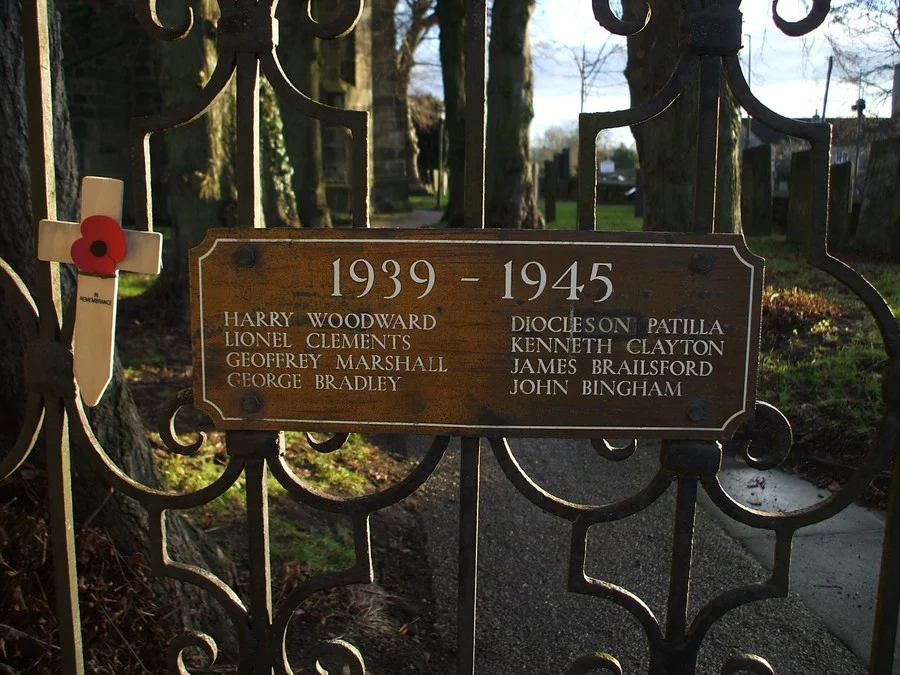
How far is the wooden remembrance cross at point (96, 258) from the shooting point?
1.66 meters

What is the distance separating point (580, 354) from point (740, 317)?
13.1 inches

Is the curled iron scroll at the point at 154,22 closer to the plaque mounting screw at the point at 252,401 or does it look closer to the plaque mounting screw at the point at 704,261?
the plaque mounting screw at the point at 252,401

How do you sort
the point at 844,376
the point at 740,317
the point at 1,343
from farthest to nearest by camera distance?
the point at 844,376
the point at 1,343
the point at 740,317

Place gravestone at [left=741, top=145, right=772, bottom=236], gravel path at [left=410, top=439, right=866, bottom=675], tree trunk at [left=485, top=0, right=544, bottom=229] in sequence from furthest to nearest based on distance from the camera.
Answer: tree trunk at [left=485, top=0, right=544, bottom=229]
gravestone at [left=741, top=145, right=772, bottom=236]
gravel path at [left=410, top=439, right=866, bottom=675]

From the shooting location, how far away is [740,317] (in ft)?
5.18

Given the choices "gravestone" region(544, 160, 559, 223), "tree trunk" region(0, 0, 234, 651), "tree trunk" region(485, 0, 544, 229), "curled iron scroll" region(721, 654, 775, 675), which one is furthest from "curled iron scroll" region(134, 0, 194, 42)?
"gravestone" region(544, 160, 559, 223)

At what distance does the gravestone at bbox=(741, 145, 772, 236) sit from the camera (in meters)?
12.3

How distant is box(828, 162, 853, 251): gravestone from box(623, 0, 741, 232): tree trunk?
395 cm

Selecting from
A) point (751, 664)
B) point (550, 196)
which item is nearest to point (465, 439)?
point (751, 664)

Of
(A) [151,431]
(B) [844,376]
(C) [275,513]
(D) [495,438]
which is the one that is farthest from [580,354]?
(B) [844,376]

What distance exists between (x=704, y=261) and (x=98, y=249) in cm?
127

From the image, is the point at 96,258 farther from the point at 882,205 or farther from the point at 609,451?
the point at 882,205

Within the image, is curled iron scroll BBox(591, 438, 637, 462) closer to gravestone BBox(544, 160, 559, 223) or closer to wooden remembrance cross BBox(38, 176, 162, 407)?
wooden remembrance cross BBox(38, 176, 162, 407)

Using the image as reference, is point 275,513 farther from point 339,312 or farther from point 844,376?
point 844,376
